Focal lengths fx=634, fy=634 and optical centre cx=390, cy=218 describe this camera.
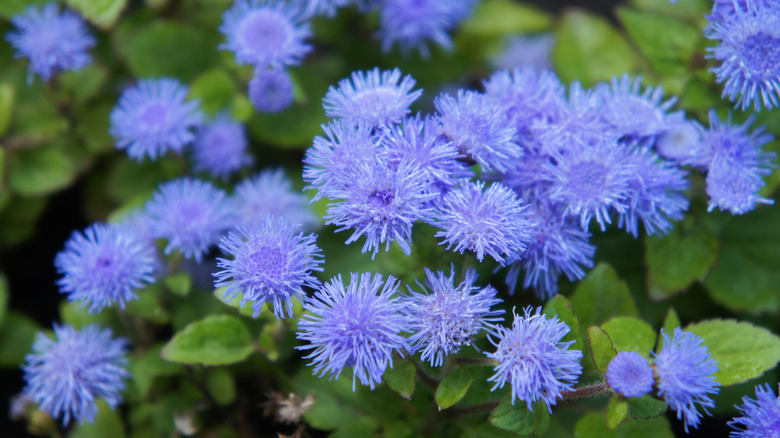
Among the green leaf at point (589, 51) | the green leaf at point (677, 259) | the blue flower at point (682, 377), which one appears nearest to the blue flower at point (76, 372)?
the blue flower at point (682, 377)

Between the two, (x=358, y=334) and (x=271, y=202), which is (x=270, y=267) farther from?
(x=271, y=202)

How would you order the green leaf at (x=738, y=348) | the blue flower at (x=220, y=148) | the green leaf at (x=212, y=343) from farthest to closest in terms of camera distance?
the blue flower at (x=220, y=148) < the green leaf at (x=212, y=343) < the green leaf at (x=738, y=348)

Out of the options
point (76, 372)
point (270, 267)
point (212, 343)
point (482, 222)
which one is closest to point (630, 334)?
point (482, 222)

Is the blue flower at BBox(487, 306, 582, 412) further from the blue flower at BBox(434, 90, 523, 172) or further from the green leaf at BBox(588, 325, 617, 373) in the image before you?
the blue flower at BBox(434, 90, 523, 172)

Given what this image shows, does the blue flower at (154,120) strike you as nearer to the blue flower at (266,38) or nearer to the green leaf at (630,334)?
the blue flower at (266,38)

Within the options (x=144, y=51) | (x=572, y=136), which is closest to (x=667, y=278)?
(x=572, y=136)

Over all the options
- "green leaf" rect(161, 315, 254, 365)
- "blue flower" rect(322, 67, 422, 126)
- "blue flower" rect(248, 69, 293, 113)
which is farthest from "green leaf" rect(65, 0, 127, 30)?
"green leaf" rect(161, 315, 254, 365)
